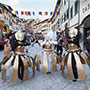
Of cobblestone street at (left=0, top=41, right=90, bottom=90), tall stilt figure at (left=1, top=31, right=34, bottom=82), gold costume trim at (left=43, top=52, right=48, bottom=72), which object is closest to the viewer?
cobblestone street at (left=0, top=41, right=90, bottom=90)

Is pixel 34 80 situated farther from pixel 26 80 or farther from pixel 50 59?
pixel 50 59

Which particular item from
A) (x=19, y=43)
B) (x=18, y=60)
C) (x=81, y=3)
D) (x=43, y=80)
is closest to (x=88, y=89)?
(x=43, y=80)

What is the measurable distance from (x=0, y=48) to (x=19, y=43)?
26.8 ft

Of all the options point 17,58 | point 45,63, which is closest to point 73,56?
point 45,63

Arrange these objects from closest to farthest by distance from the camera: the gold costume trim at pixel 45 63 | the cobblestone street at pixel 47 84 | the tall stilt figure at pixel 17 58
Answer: the cobblestone street at pixel 47 84
the tall stilt figure at pixel 17 58
the gold costume trim at pixel 45 63

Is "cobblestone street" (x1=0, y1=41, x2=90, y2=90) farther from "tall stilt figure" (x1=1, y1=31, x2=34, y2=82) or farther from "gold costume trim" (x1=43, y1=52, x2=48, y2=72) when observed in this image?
"gold costume trim" (x1=43, y1=52, x2=48, y2=72)

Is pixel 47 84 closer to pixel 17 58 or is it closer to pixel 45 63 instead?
pixel 45 63

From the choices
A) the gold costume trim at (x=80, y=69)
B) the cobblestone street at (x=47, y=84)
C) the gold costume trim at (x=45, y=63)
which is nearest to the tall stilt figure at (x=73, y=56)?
the gold costume trim at (x=80, y=69)

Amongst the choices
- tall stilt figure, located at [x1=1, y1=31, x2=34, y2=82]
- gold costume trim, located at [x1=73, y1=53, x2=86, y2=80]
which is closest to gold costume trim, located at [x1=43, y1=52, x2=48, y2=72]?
tall stilt figure, located at [x1=1, y1=31, x2=34, y2=82]

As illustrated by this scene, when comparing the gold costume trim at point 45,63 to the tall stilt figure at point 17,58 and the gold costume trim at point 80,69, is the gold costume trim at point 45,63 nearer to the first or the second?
the tall stilt figure at point 17,58

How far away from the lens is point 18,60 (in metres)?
2.71

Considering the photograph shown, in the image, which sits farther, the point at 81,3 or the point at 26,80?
the point at 81,3

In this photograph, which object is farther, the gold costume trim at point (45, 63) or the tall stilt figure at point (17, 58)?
the gold costume trim at point (45, 63)

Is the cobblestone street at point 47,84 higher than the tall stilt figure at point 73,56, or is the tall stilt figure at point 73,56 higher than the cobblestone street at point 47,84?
the tall stilt figure at point 73,56
